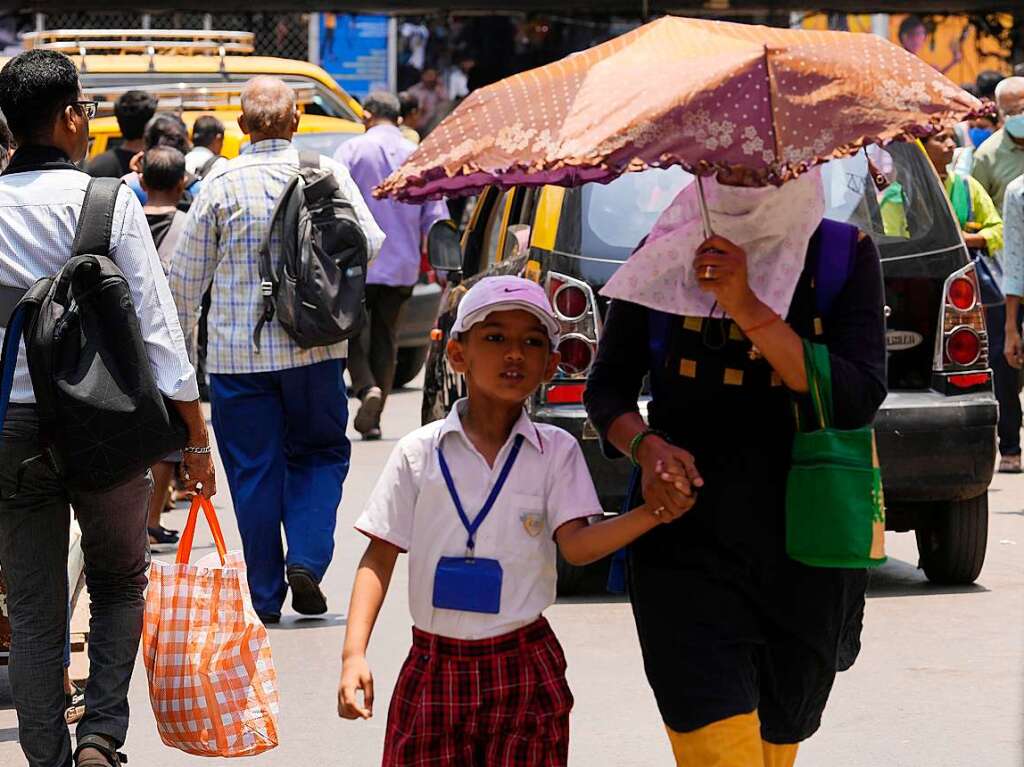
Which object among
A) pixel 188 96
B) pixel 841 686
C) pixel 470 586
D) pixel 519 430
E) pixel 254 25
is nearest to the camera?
pixel 470 586

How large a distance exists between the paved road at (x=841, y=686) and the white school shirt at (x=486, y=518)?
185 cm

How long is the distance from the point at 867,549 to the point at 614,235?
372 centimetres

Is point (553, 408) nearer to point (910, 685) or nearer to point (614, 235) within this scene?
point (614, 235)

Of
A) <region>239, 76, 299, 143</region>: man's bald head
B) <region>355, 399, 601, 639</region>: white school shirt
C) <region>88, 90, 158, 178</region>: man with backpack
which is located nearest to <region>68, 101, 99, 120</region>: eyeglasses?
<region>355, 399, 601, 639</region>: white school shirt

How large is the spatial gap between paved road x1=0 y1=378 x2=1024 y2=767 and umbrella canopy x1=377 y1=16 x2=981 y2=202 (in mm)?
2542

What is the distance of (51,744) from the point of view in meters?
5.01

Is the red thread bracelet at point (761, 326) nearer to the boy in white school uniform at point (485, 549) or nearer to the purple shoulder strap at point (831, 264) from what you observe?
the purple shoulder strap at point (831, 264)

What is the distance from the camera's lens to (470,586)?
12.6 feet

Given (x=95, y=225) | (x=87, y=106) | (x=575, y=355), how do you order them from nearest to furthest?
1. (x=95, y=225)
2. (x=87, y=106)
3. (x=575, y=355)

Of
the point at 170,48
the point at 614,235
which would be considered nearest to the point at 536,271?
the point at 614,235

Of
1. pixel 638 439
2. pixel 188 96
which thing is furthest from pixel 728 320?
pixel 188 96

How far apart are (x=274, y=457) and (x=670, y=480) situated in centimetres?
397

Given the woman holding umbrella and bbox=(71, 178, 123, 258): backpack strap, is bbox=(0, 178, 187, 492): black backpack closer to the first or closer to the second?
bbox=(71, 178, 123, 258): backpack strap

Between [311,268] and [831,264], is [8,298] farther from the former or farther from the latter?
[311,268]
